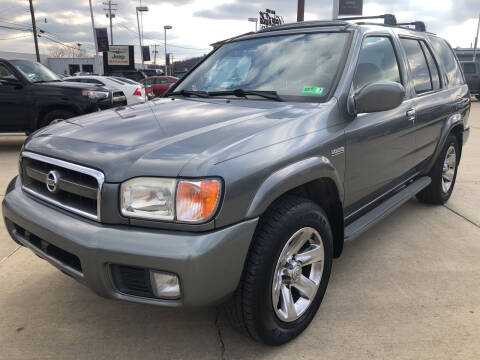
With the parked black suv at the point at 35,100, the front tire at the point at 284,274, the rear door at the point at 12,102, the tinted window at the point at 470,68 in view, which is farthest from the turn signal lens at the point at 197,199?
the tinted window at the point at 470,68

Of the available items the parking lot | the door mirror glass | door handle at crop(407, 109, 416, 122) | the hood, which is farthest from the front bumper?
the door mirror glass

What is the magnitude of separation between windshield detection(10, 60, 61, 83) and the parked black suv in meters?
0.05

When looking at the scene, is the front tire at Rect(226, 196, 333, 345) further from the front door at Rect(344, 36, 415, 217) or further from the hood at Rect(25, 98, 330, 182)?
the front door at Rect(344, 36, 415, 217)

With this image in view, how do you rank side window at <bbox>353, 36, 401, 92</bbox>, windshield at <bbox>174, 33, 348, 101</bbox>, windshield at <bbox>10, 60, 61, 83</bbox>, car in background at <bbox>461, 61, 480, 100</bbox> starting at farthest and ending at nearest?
car in background at <bbox>461, 61, 480, 100</bbox>, windshield at <bbox>10, 60, 61, 83</bbox>, side window at <bbox>353, 36, 401, 92</bbox>, windshield at <bbox>174, 33, 348, 101</bbox>

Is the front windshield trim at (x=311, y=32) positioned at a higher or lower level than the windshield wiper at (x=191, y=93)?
higher

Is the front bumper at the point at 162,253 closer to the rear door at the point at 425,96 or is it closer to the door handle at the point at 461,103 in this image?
the rear door at the point at 425,96

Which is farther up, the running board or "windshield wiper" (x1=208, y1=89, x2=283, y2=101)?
"windshield wiper" (x1=208, y1=89, x2=283, y2=101)

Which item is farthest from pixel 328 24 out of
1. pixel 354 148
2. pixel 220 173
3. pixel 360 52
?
pixel 220 173

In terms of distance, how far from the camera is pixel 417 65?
12.1 feet

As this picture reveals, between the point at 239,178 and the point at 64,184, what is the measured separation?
0.92m

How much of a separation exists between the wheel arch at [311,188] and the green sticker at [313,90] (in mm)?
515

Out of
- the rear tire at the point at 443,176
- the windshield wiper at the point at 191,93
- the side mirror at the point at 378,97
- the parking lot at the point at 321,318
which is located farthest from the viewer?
the rear tire at the point at 443,176

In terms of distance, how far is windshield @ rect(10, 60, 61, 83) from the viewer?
7.67m

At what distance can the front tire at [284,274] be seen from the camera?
6.41 ft
